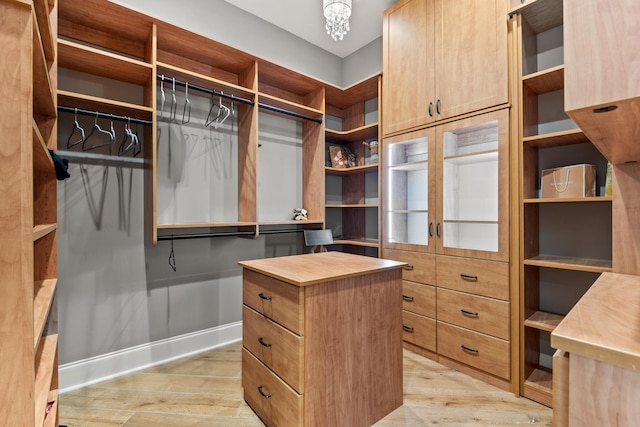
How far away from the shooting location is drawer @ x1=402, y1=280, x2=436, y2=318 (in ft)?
8.08

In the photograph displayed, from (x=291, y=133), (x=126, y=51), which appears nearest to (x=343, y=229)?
(x=291, y=133)

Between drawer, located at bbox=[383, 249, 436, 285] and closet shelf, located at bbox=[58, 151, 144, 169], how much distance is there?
2243 mm

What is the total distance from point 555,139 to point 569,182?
27 cm

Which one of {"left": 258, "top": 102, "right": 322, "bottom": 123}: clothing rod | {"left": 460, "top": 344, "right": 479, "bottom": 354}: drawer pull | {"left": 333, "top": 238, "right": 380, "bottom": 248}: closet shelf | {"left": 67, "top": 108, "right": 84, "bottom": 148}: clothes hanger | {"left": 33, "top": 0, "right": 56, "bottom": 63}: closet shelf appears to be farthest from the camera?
{"left": 333, "top": 238, "right": 380, "bottom": 248}: closet shelf

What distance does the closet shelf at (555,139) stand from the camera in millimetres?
1810

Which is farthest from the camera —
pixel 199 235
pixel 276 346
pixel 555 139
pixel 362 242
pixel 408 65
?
pixel 362 242

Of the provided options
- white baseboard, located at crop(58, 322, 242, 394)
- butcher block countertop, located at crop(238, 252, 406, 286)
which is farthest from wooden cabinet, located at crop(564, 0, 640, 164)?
white baseboard, located at crop(58, 322, 242, 394)

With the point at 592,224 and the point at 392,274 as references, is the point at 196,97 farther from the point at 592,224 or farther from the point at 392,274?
the point at 592,224

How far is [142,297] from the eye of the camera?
2424 millimetres

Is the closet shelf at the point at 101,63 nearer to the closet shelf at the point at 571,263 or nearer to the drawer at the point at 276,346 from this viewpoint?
the drawer at the point at 276,346

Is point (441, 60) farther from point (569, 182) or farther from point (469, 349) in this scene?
point (469, 349)

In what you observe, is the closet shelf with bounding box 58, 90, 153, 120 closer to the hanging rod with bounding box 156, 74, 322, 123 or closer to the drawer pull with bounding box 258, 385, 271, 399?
the hanging rod with bounding box 156, 74, 322, 123

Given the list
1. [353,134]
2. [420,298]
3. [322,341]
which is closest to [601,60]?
[322,341]

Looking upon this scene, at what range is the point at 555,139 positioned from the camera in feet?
6.27
